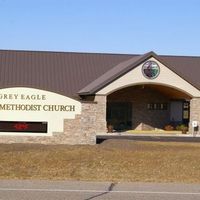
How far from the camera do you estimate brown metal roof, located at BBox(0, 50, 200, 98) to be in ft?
131

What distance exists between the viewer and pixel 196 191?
41.2ft

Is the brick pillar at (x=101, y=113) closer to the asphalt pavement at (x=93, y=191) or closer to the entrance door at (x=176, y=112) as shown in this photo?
the entrance door at (x=176, y=112)

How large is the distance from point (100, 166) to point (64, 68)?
24.7m

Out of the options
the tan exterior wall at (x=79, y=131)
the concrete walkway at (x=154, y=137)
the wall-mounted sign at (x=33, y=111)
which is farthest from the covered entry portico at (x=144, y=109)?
the wall-mounted sign at (x=33, y=111)

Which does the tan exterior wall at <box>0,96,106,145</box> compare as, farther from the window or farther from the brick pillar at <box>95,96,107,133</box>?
the window

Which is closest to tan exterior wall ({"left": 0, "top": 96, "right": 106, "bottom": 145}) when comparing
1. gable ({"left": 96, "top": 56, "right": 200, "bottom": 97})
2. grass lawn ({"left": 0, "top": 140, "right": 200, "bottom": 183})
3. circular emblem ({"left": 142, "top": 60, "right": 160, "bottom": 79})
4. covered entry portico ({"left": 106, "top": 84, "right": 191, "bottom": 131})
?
grass lawn ({"left": 0, "top": 140, "right": 200, "bottom": 183})

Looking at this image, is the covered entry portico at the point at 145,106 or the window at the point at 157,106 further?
the window at the point at 157,106

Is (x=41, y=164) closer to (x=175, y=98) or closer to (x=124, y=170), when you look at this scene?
(x=124, y=170)

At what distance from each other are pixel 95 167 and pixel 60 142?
427 inches

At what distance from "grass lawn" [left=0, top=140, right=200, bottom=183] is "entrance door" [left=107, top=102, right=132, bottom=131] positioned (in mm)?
17668

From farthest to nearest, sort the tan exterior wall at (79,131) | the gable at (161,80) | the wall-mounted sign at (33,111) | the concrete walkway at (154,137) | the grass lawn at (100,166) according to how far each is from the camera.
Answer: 1. the gable at (161,80)
2. the concrete walkway at (154,137)
3. the tan exterior wall at (79,131)
4. the wall-mounted sign at (33,111)
5. the grass lawn at (100,166)

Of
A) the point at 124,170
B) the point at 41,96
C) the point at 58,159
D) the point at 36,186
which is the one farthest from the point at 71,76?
the point at 36,186

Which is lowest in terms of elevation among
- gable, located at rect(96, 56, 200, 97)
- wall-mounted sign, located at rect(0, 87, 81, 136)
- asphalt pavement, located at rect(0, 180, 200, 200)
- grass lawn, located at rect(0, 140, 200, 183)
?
asphalt pavement, located at rect(0, 180, 200, 200)

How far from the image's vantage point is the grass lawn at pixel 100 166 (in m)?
15.8
